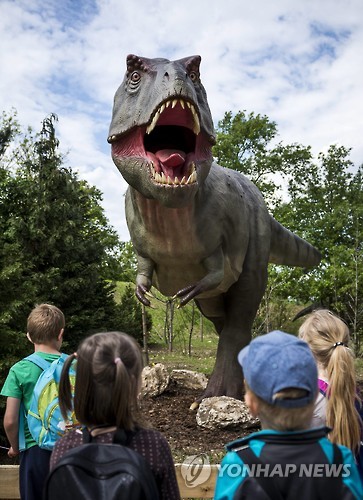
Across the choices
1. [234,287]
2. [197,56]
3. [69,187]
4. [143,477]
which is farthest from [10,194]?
[143,477]

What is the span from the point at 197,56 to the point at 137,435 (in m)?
2.95

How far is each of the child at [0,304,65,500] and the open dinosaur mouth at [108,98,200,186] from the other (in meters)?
1.35

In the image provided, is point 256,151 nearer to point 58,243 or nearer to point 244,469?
point 58,243

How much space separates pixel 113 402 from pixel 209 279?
9.20ft

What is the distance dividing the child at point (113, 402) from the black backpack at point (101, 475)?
2.6 inches

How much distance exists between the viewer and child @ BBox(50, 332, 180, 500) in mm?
1530

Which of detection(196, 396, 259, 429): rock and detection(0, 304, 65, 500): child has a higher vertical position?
detection(0, 304, 65, 500): child

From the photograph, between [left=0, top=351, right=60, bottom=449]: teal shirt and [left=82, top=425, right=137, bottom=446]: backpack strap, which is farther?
[left=0, top=351, right=60, bottom=449]: teal shirt

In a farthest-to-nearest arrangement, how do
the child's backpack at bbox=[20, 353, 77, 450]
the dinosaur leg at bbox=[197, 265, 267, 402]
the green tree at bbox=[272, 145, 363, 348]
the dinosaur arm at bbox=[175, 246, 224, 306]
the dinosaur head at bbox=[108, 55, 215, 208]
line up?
the green tree at bbox=[272, 145, 363, 348], the dinosaur leg at bbox=[197, 265, 267, 402], the dinosaur arm at bbox=[175, 246, 224, 306], the dinosaur head at bbox=[108, 55, 215, 208], the child's backpack at bbox=[20, 353, 77, 450]

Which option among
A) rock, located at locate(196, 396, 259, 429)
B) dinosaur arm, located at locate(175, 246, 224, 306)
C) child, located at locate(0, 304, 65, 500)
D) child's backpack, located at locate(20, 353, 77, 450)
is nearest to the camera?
child's backpack, located at locate(20, 353, 77, 450)

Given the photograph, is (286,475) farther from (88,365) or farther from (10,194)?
(10,194)

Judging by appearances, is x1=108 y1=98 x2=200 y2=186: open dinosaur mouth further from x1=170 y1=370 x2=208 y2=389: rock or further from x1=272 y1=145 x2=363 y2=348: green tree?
x1=272 y1=145 x2=363 y2=348: green tree

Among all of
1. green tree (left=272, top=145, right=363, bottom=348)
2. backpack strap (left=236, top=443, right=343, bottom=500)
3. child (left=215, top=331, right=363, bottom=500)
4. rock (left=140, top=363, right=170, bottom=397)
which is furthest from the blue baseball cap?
green tree (left=272, top=145, right=363, bottom=348)

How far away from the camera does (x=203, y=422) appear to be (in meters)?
4.98
